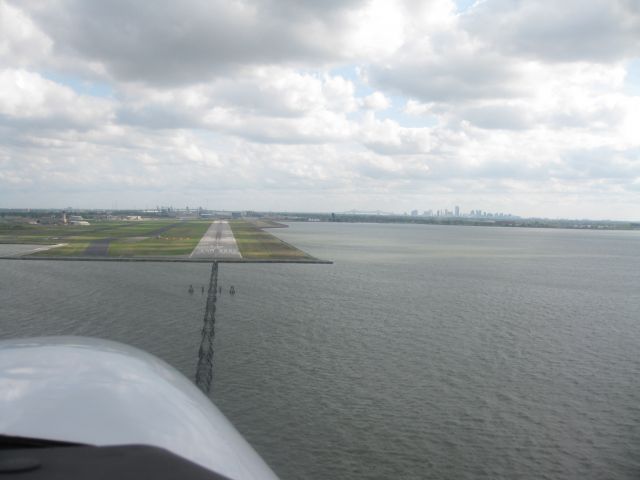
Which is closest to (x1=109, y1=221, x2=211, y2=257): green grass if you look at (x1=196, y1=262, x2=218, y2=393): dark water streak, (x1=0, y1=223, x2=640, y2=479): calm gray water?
(x1=0, y1=223, x2=640, y2=479): calm gray water

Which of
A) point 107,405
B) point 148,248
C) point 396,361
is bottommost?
point 396,361

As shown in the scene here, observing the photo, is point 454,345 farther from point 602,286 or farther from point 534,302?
point 602,286

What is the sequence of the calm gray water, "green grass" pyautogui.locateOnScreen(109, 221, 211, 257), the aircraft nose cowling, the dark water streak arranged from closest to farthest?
the aircraft nose cowling, the calm gray water, the dark water streak, "green grass" pyautogui.locateOnScreen(109, 221, 211, 257)

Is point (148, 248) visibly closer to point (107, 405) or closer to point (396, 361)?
point (396, 361)

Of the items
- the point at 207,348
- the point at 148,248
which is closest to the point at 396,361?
the point at 207,348

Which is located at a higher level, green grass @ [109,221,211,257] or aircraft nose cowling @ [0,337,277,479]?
aircraft nose cowling @ [0,337,277,479]

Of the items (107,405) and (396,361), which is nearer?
(107,405)

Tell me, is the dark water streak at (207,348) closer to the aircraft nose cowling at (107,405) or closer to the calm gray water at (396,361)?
the calm gray water at (396,361)

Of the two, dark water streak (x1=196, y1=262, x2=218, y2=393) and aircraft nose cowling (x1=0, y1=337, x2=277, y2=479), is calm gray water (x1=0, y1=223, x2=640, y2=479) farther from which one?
aircraft nose cowling (x1=0, y1=337, x2=277, y2=479)

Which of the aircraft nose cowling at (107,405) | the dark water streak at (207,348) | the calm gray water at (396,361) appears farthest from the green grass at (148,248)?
the aircraft nose cowling at (107,405)
